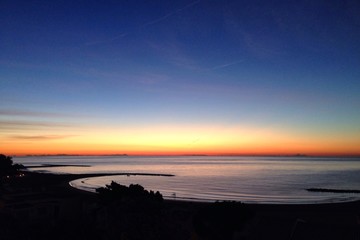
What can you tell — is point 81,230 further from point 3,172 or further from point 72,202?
point 3,172

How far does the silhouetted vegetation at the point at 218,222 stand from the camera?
76.6ft

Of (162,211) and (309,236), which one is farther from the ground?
(162,211)

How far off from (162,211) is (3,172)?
73.5m

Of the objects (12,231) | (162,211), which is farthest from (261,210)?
(12,231)

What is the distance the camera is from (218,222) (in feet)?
77.7

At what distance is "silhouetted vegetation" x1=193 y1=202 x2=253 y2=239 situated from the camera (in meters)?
23.4

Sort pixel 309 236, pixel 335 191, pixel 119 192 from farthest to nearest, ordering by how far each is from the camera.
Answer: pixel 335 191, pixel 119 192, pixel 309 236

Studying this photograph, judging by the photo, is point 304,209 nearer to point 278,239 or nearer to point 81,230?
point 278,239

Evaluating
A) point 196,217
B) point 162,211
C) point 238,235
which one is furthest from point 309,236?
point 162,211

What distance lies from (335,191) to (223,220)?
69.3 meters

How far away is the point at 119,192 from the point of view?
102 ft

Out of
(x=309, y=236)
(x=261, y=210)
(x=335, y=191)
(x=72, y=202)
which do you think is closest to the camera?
(x=309, y=236)

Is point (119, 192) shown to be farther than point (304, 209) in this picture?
No

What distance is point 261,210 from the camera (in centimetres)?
5122
